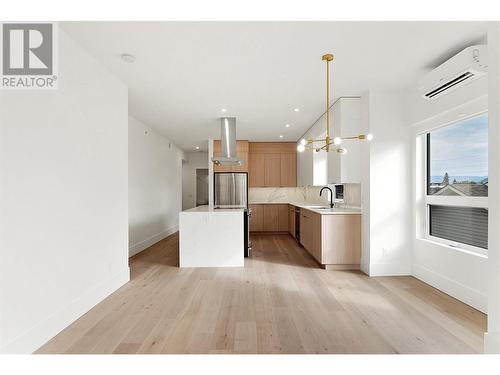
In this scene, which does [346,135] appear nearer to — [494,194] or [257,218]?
[494,194]

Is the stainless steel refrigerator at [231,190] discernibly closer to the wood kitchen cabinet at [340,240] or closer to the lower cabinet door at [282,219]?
the lower cabinet door at [282,219]

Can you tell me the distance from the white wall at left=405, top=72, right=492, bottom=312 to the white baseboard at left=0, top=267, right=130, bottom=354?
3972 millimetres

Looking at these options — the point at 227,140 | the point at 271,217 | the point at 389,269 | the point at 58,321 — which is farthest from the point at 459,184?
the point at 271,217

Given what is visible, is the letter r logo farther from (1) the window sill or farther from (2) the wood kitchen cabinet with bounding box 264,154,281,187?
(2) the wood kitchen cabinet with bounding box 264,154,281,187

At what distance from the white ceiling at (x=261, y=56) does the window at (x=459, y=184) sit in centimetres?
86

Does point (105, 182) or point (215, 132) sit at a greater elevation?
point (215, 132)

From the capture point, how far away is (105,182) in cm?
287

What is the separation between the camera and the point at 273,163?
725 centimetres

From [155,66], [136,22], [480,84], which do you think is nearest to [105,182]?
[155,66]

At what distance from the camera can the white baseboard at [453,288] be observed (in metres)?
2.49

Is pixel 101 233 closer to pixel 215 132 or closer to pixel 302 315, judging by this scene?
pixel 302 315

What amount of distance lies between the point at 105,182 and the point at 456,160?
4.17 meters

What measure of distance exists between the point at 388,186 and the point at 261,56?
8.26ft
